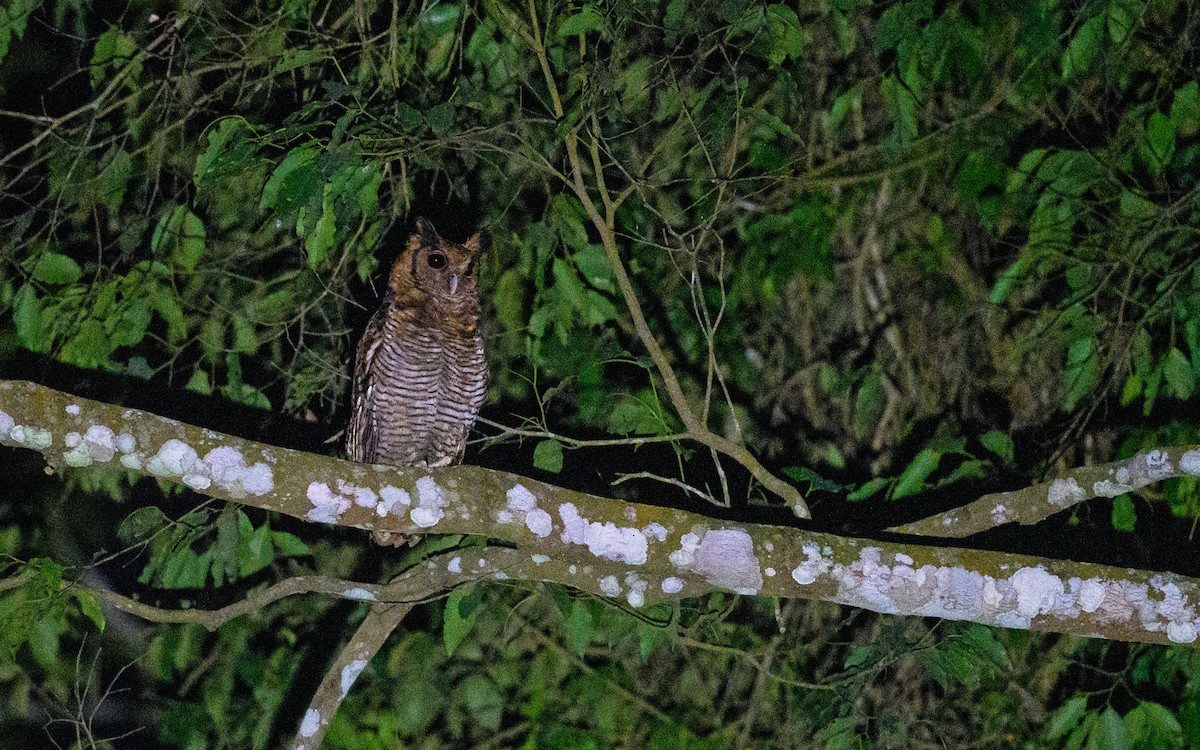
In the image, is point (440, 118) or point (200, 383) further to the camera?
point (200, 383)

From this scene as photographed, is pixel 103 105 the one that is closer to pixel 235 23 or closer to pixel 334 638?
pixel 235 23

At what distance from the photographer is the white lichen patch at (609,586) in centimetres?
231

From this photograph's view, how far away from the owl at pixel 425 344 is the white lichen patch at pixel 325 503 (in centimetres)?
116

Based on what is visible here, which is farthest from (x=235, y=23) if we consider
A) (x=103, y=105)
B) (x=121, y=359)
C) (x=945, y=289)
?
(x=945, y=289)

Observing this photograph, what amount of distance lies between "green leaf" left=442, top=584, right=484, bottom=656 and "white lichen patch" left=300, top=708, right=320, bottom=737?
12.0 inches

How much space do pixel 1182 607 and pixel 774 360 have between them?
5.71ft

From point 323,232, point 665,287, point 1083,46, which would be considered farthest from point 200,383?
point 1083,46

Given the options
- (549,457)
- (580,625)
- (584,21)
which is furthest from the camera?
(580,625)

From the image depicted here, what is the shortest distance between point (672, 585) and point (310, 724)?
2.57 ft

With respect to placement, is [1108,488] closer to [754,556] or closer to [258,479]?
[754,556]

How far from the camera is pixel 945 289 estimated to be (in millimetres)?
3500

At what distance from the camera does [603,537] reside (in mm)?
2148

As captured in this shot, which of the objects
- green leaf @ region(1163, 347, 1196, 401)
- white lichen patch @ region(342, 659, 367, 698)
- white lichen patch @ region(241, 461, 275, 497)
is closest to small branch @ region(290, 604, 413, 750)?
white lichen patch @ region(342, 659, 367, 698)

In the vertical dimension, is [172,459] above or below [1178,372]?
above
